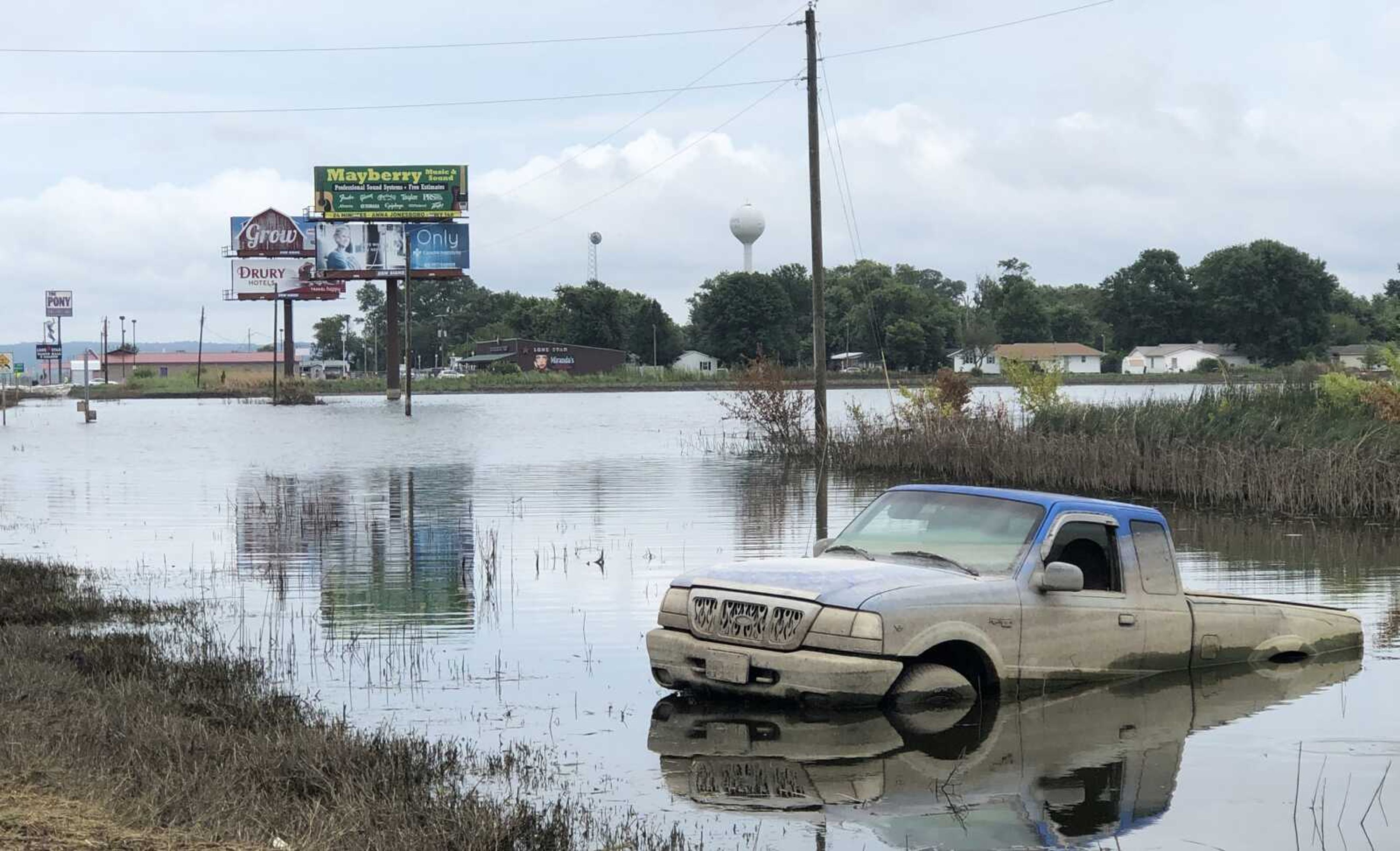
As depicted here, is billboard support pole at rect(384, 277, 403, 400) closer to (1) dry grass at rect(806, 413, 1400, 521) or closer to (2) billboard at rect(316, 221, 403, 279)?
(2) billboard at rect(316, 221, 403, 279)

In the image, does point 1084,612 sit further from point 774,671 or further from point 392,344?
point 392,344

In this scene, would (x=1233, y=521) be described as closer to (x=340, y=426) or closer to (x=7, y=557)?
(x=7, y=557)

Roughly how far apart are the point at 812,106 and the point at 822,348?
514 cm

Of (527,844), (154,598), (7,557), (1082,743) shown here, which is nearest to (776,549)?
(154,598)

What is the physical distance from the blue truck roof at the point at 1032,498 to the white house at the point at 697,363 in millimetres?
161330

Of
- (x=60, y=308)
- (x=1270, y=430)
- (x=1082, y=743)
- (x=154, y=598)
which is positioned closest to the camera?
(x=1082, y=743)

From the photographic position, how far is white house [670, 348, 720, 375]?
17688 centimetres

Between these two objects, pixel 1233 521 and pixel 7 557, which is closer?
pixel 7 557

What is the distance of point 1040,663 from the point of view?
35.9ft

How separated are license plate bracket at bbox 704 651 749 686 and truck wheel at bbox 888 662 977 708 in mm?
906

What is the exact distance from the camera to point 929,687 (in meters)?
10.3

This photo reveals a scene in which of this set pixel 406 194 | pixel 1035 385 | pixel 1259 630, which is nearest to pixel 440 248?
pixel 406 194

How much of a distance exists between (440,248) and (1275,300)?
9070 centimetres

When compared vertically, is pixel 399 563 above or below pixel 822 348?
below
